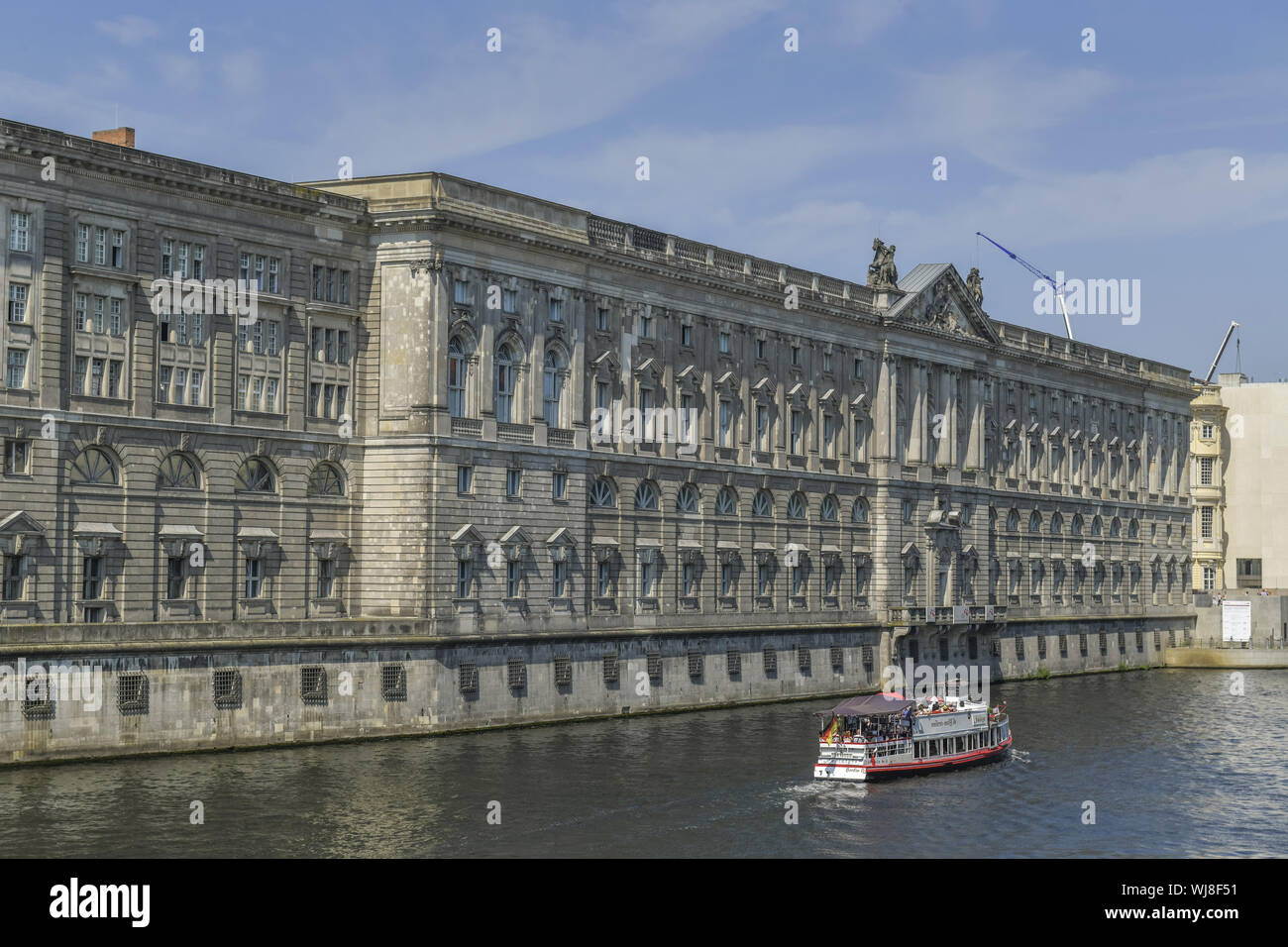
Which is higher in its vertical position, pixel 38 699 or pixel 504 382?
pixel 504 382

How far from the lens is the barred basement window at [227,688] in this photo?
241 ft

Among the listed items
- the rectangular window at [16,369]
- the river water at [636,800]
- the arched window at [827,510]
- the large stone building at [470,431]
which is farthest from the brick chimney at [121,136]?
the arched window at [827,510]

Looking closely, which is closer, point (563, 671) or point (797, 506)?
point (563, 671)

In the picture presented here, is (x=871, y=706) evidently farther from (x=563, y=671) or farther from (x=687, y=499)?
(x=687, y=499)

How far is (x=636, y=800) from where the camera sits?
66.1 m

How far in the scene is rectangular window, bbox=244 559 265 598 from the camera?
82.1 meters

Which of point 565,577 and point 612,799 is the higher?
point 565,577

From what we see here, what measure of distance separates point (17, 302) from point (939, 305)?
71872 mm

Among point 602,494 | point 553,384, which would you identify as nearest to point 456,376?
point 553,384

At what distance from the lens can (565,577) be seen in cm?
9394

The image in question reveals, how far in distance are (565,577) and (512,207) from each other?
19.3 meters

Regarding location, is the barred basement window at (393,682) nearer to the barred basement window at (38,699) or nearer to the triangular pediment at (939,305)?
the barred basement window at (38,699)
